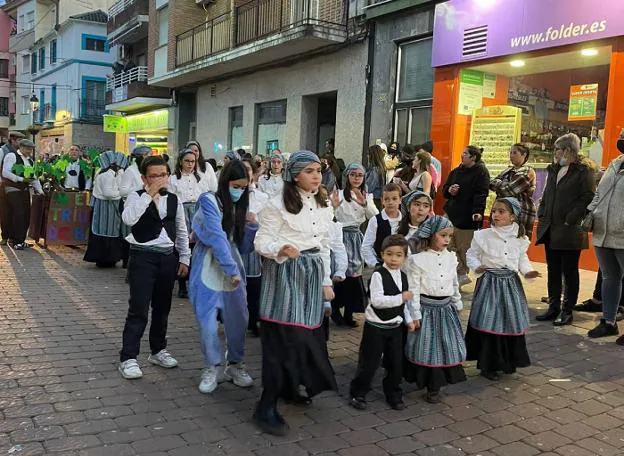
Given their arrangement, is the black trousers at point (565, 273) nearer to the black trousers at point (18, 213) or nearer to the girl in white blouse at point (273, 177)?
the girl in white blouse at point (273, 177)

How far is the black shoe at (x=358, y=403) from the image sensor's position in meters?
4.28

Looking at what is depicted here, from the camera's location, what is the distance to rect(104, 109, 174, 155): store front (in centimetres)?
2452

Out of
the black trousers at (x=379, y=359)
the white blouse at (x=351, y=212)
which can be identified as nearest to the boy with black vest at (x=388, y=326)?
the black trousers at (x=379, y=359)

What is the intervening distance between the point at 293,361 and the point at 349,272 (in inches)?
102

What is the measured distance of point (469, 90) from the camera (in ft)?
37.7

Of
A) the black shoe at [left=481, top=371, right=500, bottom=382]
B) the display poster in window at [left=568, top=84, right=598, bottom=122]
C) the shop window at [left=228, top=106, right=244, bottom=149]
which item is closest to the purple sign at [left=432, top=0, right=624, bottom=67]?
the display poster in window at [left=568, top=84, right=598, bottom=122]

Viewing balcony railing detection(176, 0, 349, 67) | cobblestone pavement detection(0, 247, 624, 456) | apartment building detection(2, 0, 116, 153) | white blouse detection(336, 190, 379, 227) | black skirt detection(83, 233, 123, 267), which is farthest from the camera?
apartment building detection(2, 0, 116, 153)

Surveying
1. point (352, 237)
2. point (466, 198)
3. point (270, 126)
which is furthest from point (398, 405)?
point (270, 126)

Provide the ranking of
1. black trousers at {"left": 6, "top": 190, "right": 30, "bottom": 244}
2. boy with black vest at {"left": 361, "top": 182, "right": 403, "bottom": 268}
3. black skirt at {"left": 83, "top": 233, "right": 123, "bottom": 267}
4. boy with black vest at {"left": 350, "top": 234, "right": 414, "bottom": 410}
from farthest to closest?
1. black trousers at {"left": 6, "top": 190, "right": 30, "bottom": 244}
2. black skirt at {"left": 83, "top": 233, "right": 123, "bottom": 267}
3. boy with black vest at {"left": 361, "top": 182, "right": 403, "bottom": 268}
4. boy with black vest at {"left": 350, "top": 234, "right": 414, "bottom": 410}

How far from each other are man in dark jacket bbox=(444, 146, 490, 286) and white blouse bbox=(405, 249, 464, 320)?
359 centimetres

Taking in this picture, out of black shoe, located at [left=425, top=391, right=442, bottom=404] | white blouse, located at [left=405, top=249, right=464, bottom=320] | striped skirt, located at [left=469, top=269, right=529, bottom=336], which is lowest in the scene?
black shoe, located at [left=425, top=391, right=442, bottom=404]

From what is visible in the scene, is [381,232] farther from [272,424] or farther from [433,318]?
[272,424]

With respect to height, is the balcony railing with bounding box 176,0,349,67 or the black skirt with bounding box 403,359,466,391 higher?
the balcony railing with bounding box 176,0,349,67

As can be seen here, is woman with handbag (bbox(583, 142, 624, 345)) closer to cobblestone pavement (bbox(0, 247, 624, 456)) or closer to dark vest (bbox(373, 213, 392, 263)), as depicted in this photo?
cobblestone pavement (bbox(0, 247, 624, 456))
